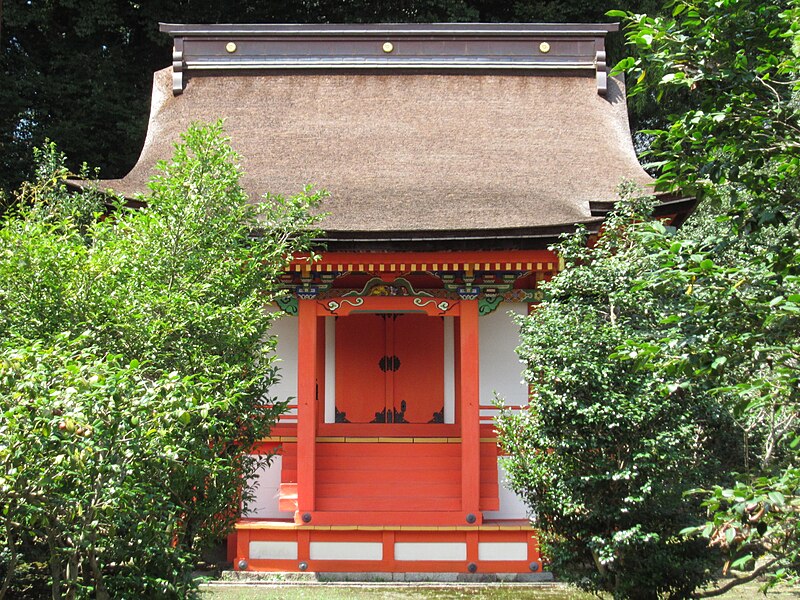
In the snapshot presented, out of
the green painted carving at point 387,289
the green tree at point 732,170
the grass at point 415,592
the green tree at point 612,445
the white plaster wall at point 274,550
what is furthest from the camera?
the green painted carving at point 387,289

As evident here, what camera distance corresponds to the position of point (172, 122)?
14.5m

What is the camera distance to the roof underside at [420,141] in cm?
1171

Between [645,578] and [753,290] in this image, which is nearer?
[753,290]

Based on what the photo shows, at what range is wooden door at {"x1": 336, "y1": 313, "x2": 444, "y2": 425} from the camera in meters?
12.7

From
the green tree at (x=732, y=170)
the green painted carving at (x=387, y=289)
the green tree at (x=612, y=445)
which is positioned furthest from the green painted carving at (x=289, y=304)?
the green tree at (x=732, y=170)

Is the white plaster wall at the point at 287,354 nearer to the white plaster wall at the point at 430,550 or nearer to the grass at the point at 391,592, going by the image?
the white plaster wall at the point at 430,550

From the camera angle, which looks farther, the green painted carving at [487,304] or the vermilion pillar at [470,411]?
the green painted carving at [487,304]

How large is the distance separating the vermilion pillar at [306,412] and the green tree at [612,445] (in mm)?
3675

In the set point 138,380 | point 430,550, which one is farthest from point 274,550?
point 138,380

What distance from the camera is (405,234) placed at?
10.8 meters

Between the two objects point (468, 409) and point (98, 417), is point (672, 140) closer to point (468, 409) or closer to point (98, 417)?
point (98, 417)

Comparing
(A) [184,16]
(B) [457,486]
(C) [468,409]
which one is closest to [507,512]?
(B) [457,486]

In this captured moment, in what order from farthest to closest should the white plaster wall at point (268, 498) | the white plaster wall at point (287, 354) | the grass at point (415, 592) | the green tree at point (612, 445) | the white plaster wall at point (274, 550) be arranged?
1. the white plaster wall at point (287, 354)
2. the white plaster wall at point (268, 498)
3. the white plaster wall at point (274, 550)
4. the grass at point (415, 592)
5. the green tree at point (612, 445)

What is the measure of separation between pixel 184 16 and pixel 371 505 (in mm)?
15786
